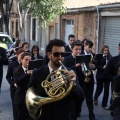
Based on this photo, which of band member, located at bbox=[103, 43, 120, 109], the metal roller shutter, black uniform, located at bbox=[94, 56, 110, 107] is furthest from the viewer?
the metal roller shutter

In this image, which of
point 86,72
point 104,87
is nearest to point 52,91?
point 86,72

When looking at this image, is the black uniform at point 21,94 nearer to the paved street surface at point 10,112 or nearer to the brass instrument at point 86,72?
the brass instrument at point 86,72

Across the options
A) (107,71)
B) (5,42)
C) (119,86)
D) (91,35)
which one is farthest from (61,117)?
(5,42)

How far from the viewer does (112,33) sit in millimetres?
18578

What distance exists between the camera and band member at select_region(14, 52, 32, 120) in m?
6.09

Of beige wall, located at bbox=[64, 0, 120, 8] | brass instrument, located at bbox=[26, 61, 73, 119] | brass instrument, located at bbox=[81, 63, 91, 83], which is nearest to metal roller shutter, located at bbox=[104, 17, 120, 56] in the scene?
beige wall, located at bbox=[64, 0, 120, 8]

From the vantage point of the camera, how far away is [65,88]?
3.78 m

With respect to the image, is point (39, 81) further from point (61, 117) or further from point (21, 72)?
point (21, 72)

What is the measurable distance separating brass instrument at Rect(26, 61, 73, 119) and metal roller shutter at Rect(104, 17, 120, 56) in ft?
46.5

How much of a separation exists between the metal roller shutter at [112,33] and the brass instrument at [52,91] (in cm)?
1418

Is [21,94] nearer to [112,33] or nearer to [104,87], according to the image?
[104,87]

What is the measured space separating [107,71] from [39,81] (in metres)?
3.66

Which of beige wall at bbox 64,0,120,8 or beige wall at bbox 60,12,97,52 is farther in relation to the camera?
beige wall at bbox 64,0,120,8

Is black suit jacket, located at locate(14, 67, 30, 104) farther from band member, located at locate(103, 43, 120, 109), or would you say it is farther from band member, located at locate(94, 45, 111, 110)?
band member, located at locate(94, 45, 111, 110)
